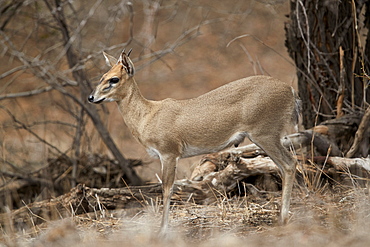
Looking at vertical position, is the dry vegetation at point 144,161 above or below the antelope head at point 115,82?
below

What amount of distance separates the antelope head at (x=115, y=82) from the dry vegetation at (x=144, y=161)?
1283 mm

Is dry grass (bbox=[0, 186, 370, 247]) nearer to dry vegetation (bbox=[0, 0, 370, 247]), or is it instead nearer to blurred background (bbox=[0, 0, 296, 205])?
dry vegetation (bbox=[0, 0, 370, 247])

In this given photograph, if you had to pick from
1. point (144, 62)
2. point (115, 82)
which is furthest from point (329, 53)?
point (144, 62)

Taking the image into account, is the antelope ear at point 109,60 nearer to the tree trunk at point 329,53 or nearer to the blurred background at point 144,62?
the tree trunk at point 329,53

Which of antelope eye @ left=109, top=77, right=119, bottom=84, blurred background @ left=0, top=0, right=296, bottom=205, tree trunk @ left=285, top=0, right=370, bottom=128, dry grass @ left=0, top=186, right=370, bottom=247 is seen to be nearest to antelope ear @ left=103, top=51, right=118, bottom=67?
antelope eye @ left=109, top=77, right=119, bottom=84

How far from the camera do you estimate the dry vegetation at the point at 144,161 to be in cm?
490

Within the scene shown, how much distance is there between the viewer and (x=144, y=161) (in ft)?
36.1

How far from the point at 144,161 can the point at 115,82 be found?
18.8ft

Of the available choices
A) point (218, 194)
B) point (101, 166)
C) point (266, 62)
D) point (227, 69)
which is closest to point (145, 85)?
point (227, 69)

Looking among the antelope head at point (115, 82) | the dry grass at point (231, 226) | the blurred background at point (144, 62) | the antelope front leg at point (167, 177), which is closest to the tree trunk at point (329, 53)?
the dry grass at point (231, 226)

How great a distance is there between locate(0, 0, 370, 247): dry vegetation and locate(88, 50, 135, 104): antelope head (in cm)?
128

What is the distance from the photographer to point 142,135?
5492mm

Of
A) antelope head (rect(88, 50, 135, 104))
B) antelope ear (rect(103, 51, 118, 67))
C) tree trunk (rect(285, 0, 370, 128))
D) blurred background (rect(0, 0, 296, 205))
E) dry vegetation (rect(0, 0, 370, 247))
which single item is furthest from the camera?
blurred background (rect(0, 0, 296, 205))

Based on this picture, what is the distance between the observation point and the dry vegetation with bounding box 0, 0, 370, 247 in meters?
4.90
